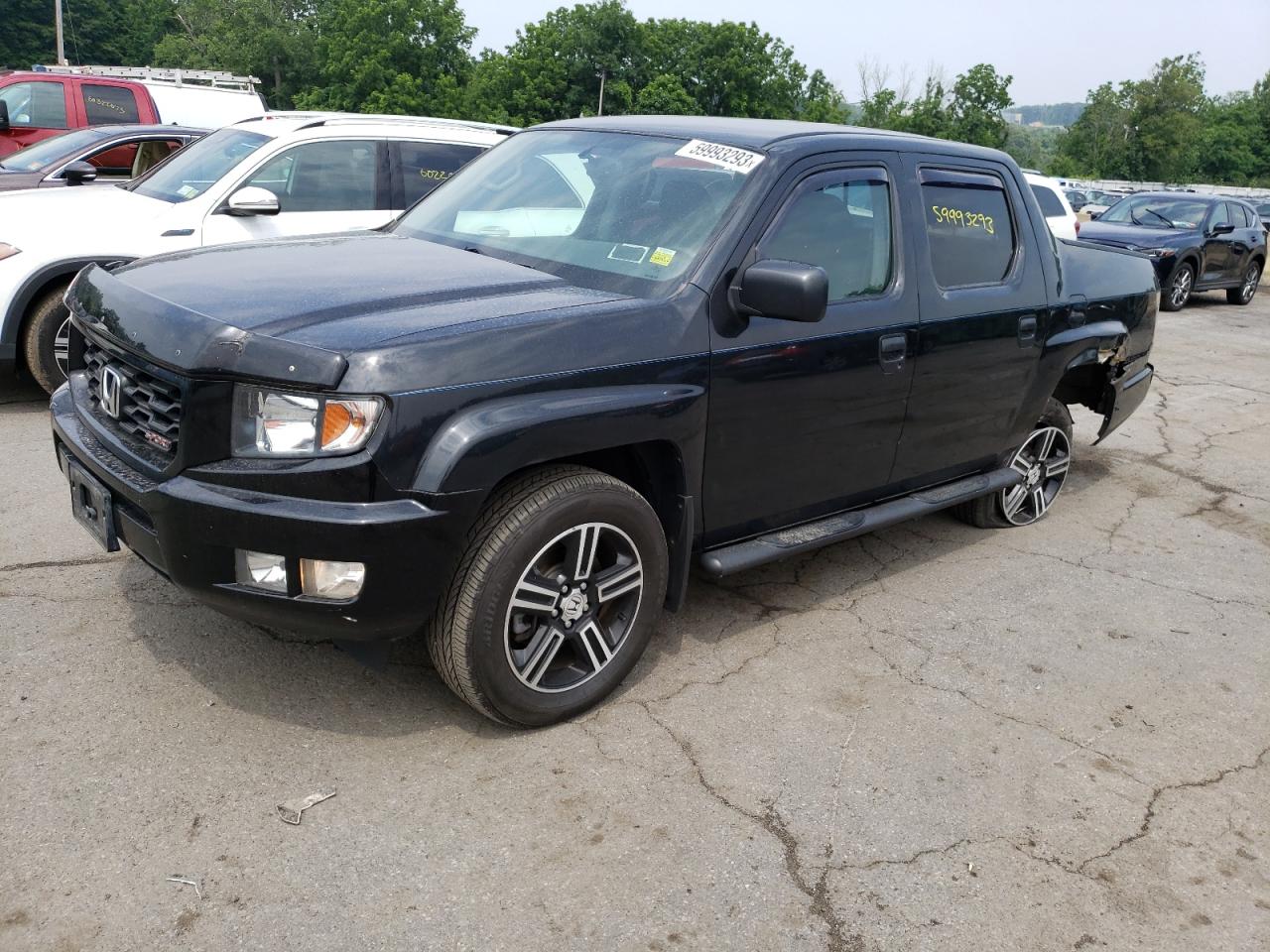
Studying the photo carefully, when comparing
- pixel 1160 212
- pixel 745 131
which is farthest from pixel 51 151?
pixel 1160 212

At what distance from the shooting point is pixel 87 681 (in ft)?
11.1

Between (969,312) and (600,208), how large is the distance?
163 centimetres

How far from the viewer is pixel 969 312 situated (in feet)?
14.3

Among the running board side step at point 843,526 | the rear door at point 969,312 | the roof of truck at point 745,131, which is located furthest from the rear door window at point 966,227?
the running board side step at point 843,526

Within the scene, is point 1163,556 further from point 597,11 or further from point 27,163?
point 597,11

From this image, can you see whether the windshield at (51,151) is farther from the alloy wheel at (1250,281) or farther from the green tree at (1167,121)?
the green tree at (1167,121)

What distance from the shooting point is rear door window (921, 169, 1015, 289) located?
4297mm

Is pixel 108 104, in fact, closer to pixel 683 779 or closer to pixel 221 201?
pixel 221 201

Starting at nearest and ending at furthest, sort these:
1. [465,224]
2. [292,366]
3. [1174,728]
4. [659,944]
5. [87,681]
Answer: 1. [659,944]
2. [292,366]
3. [87,681]
4. [1174,728]
5. [465,224]

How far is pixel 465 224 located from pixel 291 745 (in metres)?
2.07

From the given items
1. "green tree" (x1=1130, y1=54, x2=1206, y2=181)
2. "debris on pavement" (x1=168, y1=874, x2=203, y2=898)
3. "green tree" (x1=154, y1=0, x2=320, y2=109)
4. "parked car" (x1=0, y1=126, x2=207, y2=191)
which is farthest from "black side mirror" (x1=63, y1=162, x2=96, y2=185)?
"green tree" (x1=1130, y1=54, x2=1206, y2=181)

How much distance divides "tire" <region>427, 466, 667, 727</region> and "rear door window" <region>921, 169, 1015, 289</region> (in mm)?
1848

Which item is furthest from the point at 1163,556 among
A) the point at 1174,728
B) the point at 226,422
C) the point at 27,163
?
the point at 27,163

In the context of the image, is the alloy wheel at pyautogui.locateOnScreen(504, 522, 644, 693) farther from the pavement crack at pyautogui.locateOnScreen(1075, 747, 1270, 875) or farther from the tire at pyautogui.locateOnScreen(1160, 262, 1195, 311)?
the tire at pyautogui.locateOnScreen(1160, 262, 1195, 311)
